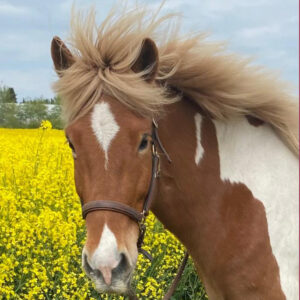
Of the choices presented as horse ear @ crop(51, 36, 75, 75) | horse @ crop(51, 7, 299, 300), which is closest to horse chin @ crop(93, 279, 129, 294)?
horse @ crop(51, 7, 299, 300)

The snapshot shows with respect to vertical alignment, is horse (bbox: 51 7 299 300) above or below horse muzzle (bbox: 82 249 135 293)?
above

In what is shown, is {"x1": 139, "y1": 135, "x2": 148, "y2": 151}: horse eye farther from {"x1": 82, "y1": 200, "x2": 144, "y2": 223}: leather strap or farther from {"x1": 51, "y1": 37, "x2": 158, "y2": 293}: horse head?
{"x1": 82, "y1": 200, "x2": 144, "y2": 223}: leather strap

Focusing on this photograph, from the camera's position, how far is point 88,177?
2.29 meters

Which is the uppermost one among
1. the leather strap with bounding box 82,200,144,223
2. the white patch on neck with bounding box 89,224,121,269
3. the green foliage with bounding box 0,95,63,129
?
the leather strap with bounding box 82,200,144,223

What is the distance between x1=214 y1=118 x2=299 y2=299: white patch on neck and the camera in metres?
2.64

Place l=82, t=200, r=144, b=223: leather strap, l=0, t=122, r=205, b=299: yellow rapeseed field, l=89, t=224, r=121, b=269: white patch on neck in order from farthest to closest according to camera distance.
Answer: l=0, t=122, r=205, b=299: yellow rapeseed field → l=82, t=200, r=144, b=223: leather strap → l=89, t=224, r=121, b=269: white patch on neck

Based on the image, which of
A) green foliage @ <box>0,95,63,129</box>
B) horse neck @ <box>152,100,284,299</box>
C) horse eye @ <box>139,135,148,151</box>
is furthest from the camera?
green foliage @ <box>0,95,63,129</box>

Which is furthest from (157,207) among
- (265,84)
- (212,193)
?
(265,84)

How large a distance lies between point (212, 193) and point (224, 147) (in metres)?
0.27

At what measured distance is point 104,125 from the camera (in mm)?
2295

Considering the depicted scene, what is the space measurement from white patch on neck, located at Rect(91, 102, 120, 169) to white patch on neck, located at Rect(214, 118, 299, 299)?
68 cm

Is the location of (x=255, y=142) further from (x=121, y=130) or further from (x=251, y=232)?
(x=121, y=130)

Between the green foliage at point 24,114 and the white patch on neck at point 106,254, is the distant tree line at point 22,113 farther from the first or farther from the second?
the white patch on neck at point 106,254

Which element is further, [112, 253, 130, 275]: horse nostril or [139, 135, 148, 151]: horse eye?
[139, 135, 148, 151]: horse eye
